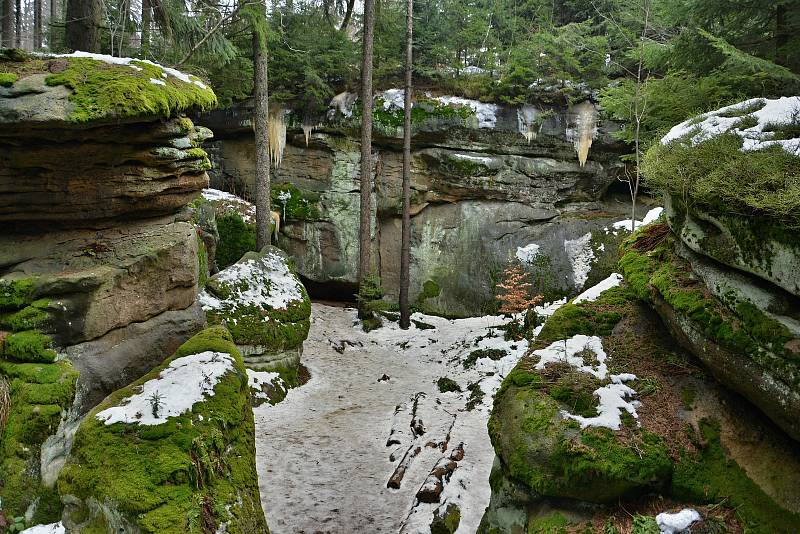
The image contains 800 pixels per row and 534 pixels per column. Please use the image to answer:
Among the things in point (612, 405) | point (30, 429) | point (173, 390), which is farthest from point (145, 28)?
point (612, 405)

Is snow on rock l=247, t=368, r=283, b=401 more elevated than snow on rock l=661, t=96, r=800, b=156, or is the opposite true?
snow on rock l=661, t=96, r=800, b=156

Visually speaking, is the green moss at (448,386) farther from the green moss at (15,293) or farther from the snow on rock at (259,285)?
the green moss at (15,293)

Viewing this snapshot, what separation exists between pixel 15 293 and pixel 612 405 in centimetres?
664

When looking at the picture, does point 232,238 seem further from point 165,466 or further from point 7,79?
point 165,466

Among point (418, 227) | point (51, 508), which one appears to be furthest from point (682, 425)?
point (418, 227)

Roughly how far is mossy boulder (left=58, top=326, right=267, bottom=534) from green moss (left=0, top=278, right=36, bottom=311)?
5.39ft

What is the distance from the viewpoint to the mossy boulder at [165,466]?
4672mm

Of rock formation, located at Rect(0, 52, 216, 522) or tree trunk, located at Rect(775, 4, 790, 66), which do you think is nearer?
rock formation, located at Rect(0, 52, 216, 522)

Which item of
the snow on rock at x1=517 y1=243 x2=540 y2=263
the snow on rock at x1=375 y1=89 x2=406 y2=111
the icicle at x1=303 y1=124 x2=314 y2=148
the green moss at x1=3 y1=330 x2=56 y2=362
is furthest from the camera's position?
the icicle at x1=303 y1=124 x2=314 y2=148

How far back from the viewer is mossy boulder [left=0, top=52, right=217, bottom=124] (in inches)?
217

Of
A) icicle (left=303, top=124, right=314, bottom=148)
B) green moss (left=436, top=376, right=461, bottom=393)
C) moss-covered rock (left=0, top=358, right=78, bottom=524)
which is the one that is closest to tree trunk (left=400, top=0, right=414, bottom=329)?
icicle (left=303, top=124, right=314, bottom=148)

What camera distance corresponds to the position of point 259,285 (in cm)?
1131

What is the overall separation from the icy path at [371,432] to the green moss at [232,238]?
2.81 metres

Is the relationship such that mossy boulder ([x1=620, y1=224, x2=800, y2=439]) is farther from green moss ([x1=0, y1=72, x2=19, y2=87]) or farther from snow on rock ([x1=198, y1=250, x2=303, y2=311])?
snow on rock ([x1=198, y1=250, x2=303, y2=311])
